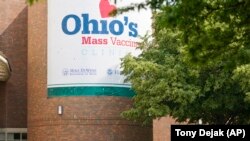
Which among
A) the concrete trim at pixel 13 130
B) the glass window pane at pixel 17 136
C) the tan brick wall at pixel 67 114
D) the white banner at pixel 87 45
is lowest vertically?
the glass window pane at pixel 17 136

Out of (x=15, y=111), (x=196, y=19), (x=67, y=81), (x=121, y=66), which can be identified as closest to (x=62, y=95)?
(x=67, y=81)

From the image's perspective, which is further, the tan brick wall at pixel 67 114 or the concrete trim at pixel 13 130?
the concrete trim at pixel 13 130

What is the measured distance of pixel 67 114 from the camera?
32.6m

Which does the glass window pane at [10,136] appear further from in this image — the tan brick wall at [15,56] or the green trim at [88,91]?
the green trim at [88,91]

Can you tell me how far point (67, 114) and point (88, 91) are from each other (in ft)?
4.58

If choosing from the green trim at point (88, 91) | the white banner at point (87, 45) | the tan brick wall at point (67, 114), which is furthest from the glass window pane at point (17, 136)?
the white banner at point (87, 45)

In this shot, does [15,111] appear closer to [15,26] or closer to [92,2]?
[15,26]

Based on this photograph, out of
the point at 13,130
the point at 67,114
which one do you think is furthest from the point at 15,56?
the point at 67,114

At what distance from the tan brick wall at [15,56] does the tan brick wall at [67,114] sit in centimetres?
420

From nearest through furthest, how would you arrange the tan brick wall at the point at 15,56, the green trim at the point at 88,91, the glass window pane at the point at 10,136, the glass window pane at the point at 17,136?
1. the green trim at the point at 88,91
2. the glass window pane at the point at 10,136
3. the glass window pane at the point at 17,136
4. the tan brick wall at the point at 15,56

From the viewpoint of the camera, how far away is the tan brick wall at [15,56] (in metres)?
38.7

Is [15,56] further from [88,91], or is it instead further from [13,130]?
[88,91]

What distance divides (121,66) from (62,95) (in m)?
3.30

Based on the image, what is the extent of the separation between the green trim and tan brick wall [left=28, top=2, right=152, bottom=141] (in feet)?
0.66
